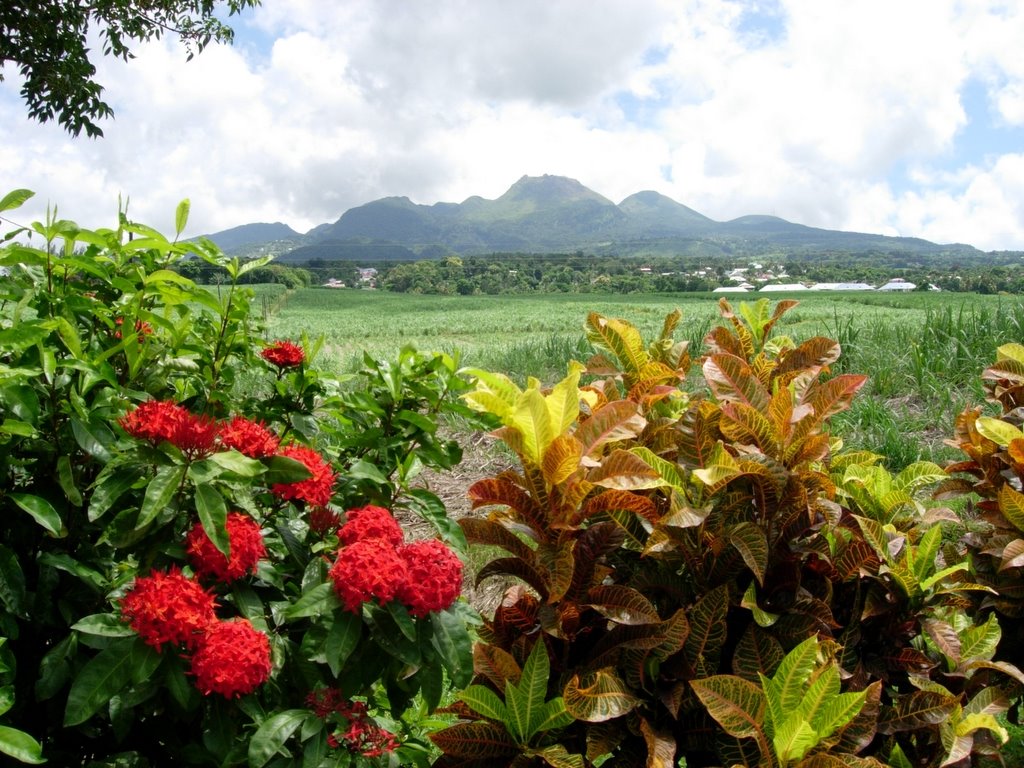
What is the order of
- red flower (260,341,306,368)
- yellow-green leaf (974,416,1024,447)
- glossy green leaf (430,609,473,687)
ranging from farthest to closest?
yellow-green leaf (974,416,1024,447) < red flower (260,341,306,368) < glossy green leaf (430,609,473,687)

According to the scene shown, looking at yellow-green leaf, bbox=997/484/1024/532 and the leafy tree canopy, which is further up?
the leafy tree canopy

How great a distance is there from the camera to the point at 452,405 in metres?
1.54

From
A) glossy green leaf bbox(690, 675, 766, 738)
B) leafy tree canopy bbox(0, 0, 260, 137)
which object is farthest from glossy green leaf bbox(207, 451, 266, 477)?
leafy tree canopy bbox(0, 0, 260, 137)

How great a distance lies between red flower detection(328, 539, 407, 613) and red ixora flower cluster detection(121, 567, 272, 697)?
155 mm

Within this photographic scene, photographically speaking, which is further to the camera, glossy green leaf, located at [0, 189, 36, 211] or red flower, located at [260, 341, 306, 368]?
red flower, located at [260, 341, 306, 368]

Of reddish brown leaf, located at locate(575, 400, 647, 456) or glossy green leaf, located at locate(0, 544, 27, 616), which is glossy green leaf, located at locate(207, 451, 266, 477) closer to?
glossy green leaf, located at locate(0, 544, 27, 616)

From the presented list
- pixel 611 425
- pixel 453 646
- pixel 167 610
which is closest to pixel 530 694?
pixel 453 646

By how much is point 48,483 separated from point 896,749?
176 centimetres

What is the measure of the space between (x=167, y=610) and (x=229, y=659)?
13 cm

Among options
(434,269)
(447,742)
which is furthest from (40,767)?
(434,269)

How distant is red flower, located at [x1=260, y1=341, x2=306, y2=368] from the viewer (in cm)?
172

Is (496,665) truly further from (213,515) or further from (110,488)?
(110,488)

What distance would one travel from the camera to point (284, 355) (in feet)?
5.67

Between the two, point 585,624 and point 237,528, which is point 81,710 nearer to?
point 237,528
